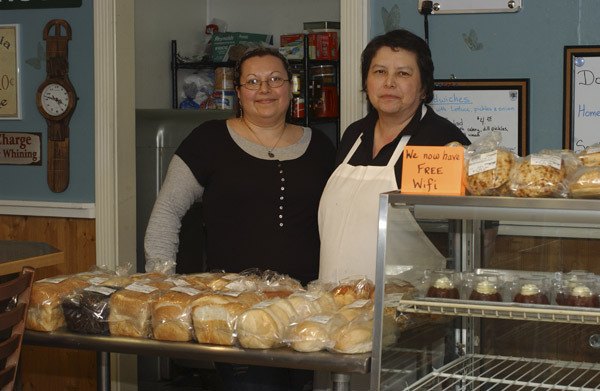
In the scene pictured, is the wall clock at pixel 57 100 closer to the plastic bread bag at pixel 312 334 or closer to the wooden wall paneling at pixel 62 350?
the wooden wall paneling at pixel 62 350

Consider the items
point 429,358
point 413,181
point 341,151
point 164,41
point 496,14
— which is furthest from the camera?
point 164,41

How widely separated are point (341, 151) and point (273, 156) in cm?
26

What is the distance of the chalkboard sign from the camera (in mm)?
3336

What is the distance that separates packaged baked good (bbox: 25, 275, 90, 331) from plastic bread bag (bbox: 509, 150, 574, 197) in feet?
3.99

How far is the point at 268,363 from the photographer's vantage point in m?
2.09

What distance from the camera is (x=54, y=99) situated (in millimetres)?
4207

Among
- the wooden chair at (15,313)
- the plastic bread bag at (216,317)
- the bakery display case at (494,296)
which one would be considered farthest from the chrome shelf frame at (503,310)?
the wooden chair at (15,313)

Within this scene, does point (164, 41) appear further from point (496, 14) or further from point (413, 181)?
point (413, 181)

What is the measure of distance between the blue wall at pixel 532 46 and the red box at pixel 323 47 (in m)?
2.11

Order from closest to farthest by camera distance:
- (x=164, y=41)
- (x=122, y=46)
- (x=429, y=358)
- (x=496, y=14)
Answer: (x=429, y=358) < (x=496, y=14) < (x=122, y=46) < (x=164, y=41)

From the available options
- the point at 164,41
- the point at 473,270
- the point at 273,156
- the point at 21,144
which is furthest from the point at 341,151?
the point at 164,41

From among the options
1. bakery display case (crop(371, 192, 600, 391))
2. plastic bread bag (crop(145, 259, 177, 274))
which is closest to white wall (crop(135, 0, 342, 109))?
plastic bread bag (crop(145, 259, 177, 274))

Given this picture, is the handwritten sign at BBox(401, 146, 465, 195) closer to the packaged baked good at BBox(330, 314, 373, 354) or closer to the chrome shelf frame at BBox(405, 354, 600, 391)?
the packaged baked good at BBox(330, 314, 373, 354)

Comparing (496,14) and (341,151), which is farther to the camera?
(496,14)
